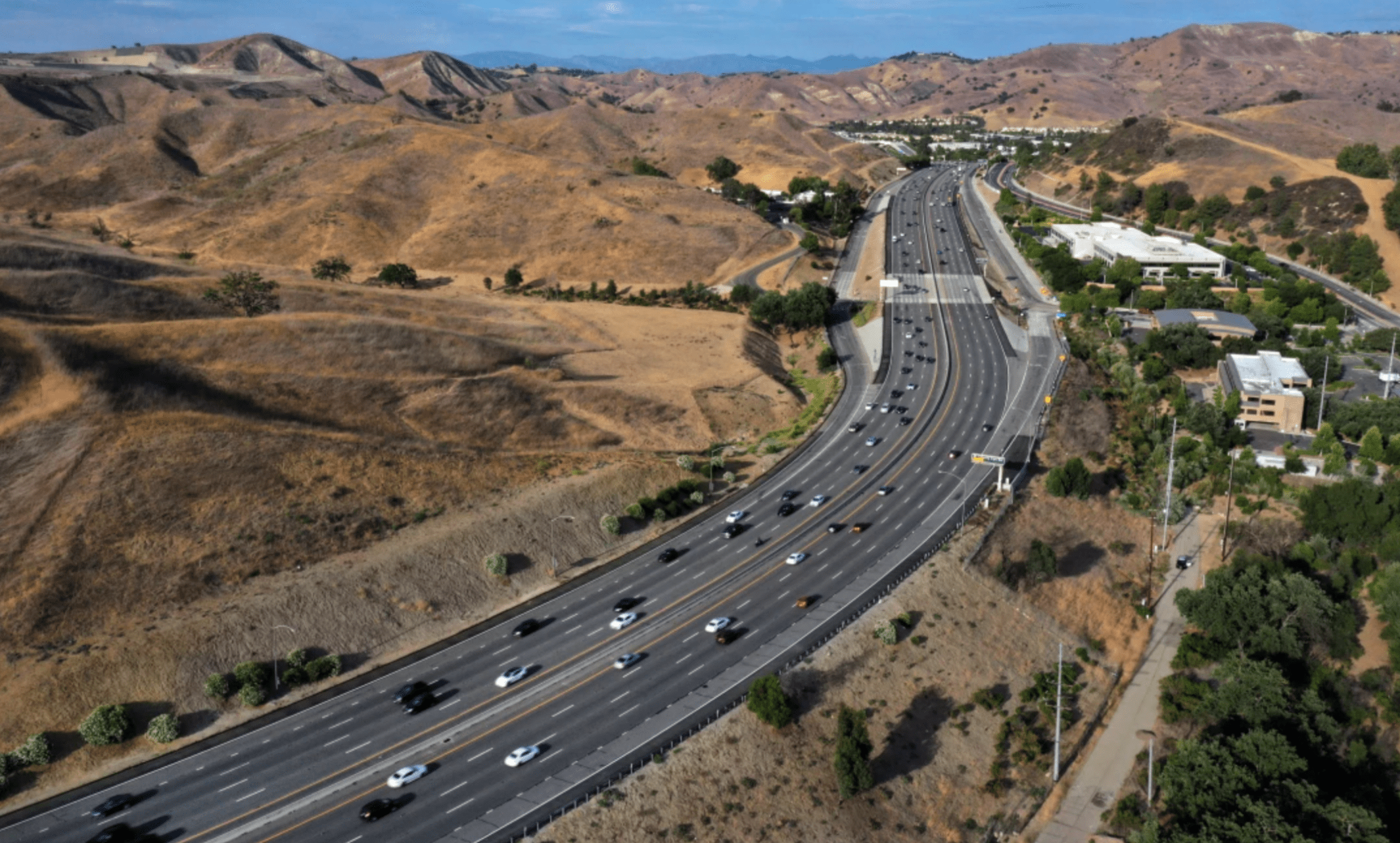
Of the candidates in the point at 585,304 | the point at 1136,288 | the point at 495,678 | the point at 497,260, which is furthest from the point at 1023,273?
the point at 495,678

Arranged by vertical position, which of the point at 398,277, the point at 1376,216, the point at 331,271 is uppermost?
the point at 1376,216

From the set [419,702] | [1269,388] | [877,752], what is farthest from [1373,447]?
[419,702]

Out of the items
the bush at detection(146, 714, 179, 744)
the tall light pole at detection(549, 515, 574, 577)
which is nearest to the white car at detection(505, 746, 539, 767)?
the tall light pole at detection(549, 515, 574, 577)

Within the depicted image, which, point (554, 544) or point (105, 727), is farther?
point (554, 544)

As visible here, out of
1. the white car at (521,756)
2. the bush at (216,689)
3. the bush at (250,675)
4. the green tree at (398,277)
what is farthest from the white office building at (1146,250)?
the bush at (216,689)

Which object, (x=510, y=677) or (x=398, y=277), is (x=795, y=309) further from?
(x=510, y=677)

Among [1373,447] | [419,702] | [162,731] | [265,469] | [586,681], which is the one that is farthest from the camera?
[1373,447]
